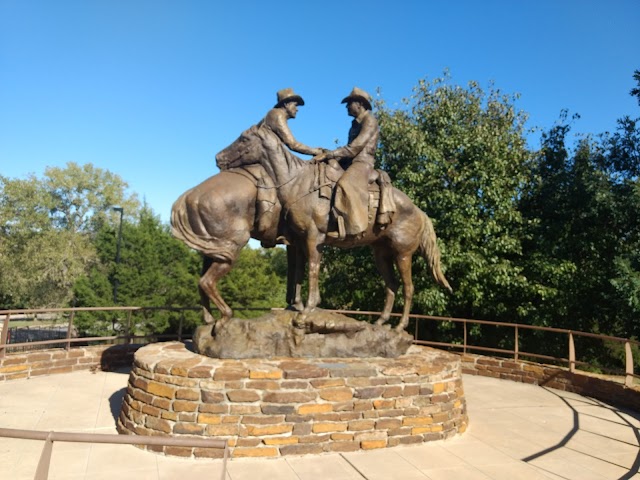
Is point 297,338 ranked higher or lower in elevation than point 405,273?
lower

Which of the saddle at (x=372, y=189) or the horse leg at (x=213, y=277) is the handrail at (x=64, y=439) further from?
the saddle at (x=372, y=189)

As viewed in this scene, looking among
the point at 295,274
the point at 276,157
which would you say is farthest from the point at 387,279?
the point at 276,157

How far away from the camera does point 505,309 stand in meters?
11.6

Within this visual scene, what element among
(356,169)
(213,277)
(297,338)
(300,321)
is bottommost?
(297,338)

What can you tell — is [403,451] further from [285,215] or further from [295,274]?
[285,215]

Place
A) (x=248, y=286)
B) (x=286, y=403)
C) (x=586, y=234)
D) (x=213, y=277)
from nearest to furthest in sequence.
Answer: (x=286, y=403) < (x=213, y=277) < (x=586, y=234) < (x=248, y=286)

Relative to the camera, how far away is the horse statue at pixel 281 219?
5707mm

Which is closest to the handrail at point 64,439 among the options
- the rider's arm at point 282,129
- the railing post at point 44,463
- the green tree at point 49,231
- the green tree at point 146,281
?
the railing post at point 44,463

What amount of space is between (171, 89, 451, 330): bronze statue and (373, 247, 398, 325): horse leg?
115mm

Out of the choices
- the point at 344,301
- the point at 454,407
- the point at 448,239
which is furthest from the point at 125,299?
the point at 454,407

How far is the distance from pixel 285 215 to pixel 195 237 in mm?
1152

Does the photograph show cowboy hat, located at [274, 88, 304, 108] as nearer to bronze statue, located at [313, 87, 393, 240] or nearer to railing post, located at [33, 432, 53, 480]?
bronze statue, located at [313, 87, 393, 240]

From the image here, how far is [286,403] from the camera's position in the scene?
4.84m

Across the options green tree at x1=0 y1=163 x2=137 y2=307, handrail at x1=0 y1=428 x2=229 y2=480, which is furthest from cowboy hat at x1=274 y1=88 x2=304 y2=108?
green tree at x1=0 y1=163 x2=137 y2=307
